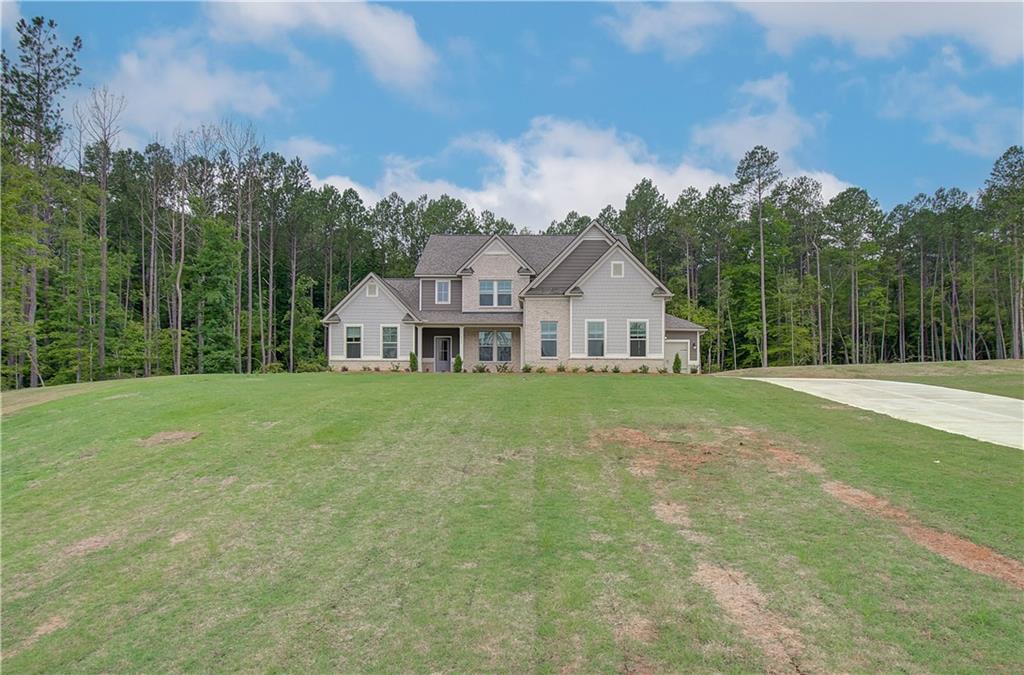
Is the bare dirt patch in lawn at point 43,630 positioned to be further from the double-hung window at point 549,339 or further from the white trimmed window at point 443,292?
the white trimmed window at point 443,292

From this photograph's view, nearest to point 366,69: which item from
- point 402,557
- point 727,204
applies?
point 402,557

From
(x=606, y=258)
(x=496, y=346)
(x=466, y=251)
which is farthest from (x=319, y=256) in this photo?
(x=606, y=258)

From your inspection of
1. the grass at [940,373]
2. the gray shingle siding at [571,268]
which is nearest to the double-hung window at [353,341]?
the gray shingle siding at [571,268]

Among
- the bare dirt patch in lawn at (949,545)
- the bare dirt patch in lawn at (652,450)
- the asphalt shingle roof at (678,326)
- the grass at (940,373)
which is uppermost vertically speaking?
the asphalt shingle roof at (678,326)

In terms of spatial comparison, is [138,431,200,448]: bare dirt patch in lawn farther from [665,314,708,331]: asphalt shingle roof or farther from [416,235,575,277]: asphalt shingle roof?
[665,314,708,331]: asphalt shingle roof

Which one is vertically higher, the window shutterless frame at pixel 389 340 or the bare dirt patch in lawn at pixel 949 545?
the window shutterless frame at pixel 389 340

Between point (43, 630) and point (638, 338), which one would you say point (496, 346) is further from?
point (43, 630)
